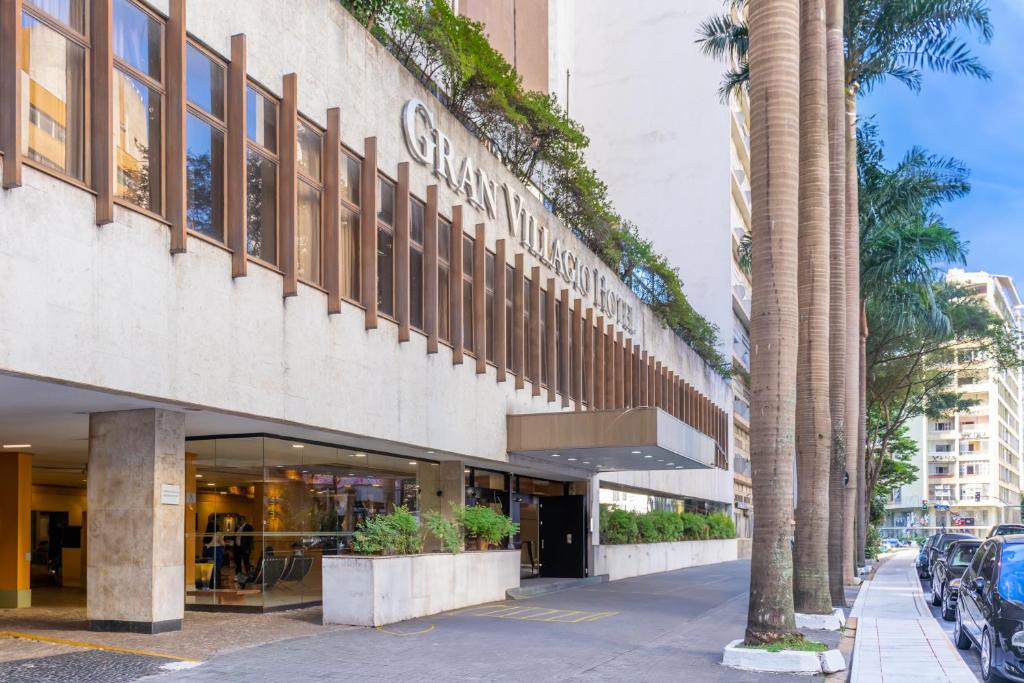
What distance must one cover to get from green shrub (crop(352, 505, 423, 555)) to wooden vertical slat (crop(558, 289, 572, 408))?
10357mm

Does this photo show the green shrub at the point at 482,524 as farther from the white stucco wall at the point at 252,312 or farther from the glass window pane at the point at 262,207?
the glass window pane at the point at 262,207

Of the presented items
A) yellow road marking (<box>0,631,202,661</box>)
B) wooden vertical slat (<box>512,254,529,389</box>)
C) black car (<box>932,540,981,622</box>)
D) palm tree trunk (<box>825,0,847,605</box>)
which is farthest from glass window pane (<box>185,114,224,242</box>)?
black car (<box>932,540,981,622</box>)

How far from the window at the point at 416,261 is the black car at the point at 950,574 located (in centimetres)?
1225

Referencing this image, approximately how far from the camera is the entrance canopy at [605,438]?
78.1ft

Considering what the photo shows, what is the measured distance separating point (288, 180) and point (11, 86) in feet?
18.5

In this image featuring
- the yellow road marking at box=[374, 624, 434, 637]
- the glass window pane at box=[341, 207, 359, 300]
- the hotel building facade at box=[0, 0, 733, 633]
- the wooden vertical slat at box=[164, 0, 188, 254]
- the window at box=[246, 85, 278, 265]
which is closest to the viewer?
the hotel building facade at box=[0, 0, 733, 633]

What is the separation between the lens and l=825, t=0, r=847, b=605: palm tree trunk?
85.1ft

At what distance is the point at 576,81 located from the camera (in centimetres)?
7188

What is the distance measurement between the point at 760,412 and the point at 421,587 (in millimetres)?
7381

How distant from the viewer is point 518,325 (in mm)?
26766

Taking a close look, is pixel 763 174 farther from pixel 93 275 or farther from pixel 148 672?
pixel 148 672

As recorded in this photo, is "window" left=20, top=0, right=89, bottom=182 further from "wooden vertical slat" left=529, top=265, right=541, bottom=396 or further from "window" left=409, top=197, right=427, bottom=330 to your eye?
"wooden vertical slat" left=529, top=265, right=541, bottom=396

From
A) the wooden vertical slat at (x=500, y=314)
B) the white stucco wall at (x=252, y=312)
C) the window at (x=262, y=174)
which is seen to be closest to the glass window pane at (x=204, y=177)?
the white stucco wall at (x=252, y=312)

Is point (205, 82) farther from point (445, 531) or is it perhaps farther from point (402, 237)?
point (445, 531)
